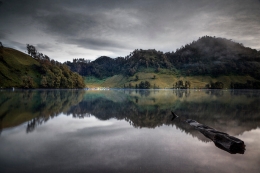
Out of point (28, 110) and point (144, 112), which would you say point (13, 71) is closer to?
point (28, 110)

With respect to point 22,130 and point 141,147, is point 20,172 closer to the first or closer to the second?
point 141,147

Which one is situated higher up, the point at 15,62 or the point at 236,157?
the point at 15,62

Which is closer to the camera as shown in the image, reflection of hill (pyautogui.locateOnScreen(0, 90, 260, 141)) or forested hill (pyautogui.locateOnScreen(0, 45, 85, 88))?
reflection of hill (pyautogui.locateOnScreen(0, 90, 260, 141))

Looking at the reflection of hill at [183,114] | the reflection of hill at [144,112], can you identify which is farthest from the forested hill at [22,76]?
the reflection of hill at [183,114]

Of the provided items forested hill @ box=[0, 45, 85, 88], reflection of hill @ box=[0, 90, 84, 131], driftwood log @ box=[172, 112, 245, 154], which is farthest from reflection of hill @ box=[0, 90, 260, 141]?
forested hill @ box=[0, 45, 85, 88]

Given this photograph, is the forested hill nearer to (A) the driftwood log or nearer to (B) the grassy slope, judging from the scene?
(B) the grassy slope

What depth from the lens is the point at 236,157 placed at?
39.1 feet

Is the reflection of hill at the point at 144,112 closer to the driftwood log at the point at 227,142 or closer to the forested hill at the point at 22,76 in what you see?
the driftwood log at the point at 227,142

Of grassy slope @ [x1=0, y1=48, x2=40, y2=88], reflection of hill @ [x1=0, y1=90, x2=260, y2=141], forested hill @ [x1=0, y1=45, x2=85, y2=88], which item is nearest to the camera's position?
reflection of hill @ [x1=0, y1=90, x2=260, y2=141]

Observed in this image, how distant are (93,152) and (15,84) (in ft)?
600

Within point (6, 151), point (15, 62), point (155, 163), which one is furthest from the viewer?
point (15, 62)

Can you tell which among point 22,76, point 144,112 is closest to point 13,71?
point 22,76

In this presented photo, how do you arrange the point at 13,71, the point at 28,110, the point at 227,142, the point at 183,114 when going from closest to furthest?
the point at 227,142, the point at 28,110, the point at 183,114, the point at 13,71

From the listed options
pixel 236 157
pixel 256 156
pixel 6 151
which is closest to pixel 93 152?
pixel 6 151
